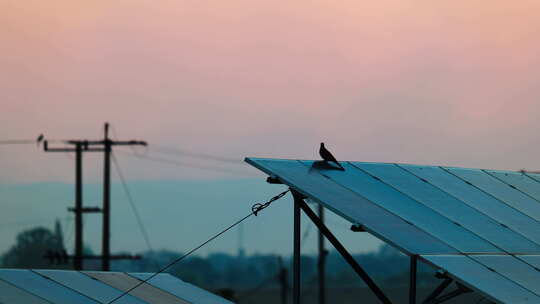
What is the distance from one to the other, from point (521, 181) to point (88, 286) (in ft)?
38.4

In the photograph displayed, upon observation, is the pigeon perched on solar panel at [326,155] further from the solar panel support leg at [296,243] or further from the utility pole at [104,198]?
the utility pole at [104,198]

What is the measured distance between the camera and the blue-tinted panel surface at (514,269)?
24094 mm

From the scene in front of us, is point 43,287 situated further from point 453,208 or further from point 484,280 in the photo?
point 484,280

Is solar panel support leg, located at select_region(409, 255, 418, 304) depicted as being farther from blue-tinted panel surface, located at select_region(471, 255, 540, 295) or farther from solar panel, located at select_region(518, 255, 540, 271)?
solar panel, located at select_region(518, 255, 540, 271)

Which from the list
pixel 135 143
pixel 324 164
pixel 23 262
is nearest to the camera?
pixel 324 164

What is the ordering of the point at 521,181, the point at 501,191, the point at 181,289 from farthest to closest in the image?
the point at 181,289 → the point at 521,181 → the point at 501,191

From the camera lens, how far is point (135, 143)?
227ft

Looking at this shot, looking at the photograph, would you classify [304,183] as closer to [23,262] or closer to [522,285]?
[522,285]

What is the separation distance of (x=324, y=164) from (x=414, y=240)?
3.76 meters

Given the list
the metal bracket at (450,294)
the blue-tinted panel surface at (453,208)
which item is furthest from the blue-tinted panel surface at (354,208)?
the blue-tinted panel surface at (453,208)

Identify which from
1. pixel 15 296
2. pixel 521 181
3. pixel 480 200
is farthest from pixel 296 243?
pixel 521 181

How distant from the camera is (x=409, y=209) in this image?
86.5ft

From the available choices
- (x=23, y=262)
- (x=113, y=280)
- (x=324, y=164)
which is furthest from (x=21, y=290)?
(x=23, y=262)

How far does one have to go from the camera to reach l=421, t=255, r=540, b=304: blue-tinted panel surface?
74.7 feet
